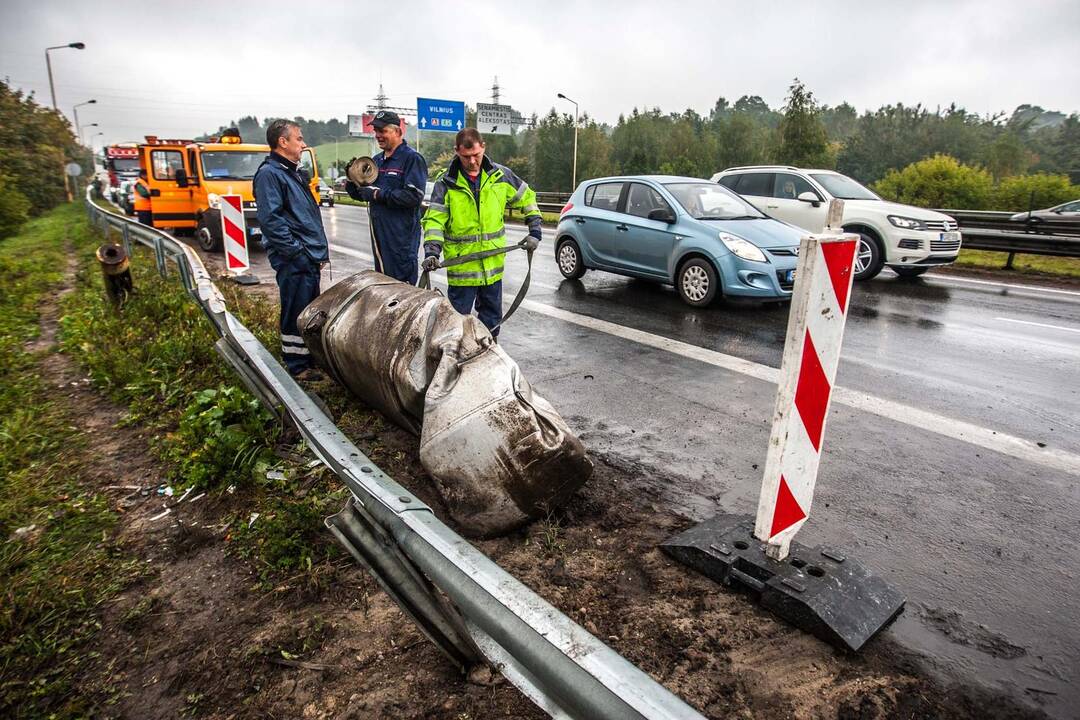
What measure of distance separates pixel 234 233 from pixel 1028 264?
1475 centimetres

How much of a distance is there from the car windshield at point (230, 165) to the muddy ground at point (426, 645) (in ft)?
40.1

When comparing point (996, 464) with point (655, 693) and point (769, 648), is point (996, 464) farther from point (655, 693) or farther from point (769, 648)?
point (655, 693)

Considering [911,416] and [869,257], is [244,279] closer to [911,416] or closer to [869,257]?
[911,416]

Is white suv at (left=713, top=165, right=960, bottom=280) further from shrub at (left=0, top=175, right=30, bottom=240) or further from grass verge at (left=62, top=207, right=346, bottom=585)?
shrub at (left=0, top=175, right=30, bottom=240)

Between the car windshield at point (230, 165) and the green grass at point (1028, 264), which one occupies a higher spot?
the car windshield at point (230, 165)

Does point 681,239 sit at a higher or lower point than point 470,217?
lower

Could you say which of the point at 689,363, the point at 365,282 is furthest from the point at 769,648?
the point at 689,363

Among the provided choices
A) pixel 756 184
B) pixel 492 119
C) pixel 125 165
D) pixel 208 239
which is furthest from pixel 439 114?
pixel 756 184

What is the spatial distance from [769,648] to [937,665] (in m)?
0.58

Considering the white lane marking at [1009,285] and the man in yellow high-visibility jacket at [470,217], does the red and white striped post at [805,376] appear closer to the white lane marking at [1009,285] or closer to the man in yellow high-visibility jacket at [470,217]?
the man in yellow high-visibility jacket at [470,217]

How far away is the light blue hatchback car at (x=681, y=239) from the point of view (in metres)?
7.76

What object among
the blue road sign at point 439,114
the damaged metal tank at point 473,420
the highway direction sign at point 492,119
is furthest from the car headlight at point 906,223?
the highway direction sign at point 492,119

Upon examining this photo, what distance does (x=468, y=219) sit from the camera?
4777mm

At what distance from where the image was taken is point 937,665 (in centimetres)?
226
